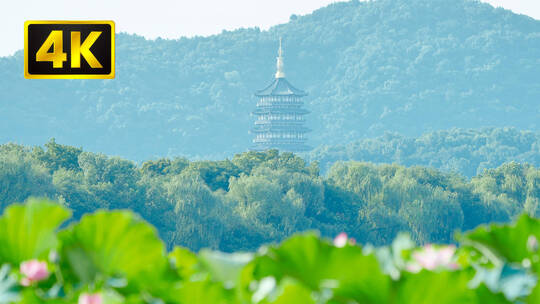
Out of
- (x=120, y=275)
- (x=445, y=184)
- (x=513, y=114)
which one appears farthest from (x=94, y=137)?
(x=120, y=275)

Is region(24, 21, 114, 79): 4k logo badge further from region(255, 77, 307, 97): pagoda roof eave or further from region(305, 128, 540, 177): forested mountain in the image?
region(255, 77, 307, 97): pagoda roof eave

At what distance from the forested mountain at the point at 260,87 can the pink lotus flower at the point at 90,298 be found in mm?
143201

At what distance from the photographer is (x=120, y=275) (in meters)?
2.60

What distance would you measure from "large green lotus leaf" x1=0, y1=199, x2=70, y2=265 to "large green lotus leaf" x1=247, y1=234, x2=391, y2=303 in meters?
0.53

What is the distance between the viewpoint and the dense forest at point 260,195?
56531 mm

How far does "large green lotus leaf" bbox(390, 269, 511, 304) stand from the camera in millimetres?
2176

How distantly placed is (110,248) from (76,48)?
9836 millimetres

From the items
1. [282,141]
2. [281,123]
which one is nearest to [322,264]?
[281,123]

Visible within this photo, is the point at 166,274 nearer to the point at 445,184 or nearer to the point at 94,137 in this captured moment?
the point at 445,184

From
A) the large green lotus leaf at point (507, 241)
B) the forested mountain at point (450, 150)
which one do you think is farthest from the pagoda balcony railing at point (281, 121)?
the large green lotus leaf at point (507, 241)

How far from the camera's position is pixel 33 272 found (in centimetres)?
265

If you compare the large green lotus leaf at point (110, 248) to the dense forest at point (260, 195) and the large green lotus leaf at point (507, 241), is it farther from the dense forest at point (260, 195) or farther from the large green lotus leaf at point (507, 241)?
the dense forest at point (260, 195)

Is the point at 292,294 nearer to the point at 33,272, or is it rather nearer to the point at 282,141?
the point at 33,272

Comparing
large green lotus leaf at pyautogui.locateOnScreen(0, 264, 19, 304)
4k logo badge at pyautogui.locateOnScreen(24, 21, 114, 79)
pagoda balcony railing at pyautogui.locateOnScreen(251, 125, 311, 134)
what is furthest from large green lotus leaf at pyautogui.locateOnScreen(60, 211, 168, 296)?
pagoda balcony railing at pyautogui.locateOnScreen(251, 125, 311, 134)
